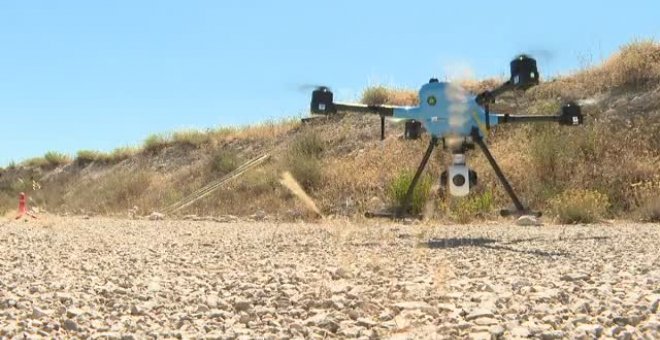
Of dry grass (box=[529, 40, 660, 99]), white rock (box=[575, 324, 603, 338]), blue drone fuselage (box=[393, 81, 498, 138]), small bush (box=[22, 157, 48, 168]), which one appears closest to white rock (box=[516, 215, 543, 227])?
blue drone fuselage (box=[393, 81, 498, 138])

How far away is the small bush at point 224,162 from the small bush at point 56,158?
35.5ft

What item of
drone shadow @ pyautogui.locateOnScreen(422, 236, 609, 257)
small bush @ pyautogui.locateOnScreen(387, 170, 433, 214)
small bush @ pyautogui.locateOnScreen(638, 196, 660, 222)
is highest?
small bush @ pyautogui.locateOnScreen(387, 170, 433, 214)

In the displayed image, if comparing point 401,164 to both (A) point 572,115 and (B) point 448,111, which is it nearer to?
(A) point 572,115

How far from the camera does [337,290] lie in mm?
3955

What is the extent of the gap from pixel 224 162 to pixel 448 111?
13745 mm

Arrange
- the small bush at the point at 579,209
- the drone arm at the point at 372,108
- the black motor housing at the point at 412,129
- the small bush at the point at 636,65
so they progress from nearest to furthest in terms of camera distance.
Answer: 1. the drone arm at the point at 372,108
2. the black motor housing at the point at 412,129
3. the small bush at the point at 579,209
4. the small bush at the point at 636,65

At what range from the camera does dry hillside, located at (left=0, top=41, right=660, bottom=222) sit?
12.4 m

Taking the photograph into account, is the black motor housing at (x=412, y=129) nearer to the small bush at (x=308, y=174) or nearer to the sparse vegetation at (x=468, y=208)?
the sparse vegetation at (x=468, y=208)

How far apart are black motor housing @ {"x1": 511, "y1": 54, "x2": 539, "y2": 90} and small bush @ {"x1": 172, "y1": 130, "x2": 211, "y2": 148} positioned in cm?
1887

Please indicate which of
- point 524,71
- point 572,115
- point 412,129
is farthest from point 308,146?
point 524,71

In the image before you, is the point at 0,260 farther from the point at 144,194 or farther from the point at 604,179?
the point at 144,194

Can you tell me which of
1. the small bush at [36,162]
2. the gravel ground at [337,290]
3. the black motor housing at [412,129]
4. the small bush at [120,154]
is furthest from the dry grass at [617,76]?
the small bush at [36,162]

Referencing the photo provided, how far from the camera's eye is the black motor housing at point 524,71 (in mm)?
7043

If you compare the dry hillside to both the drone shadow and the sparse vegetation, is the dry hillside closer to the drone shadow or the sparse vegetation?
the sparse vegetation
